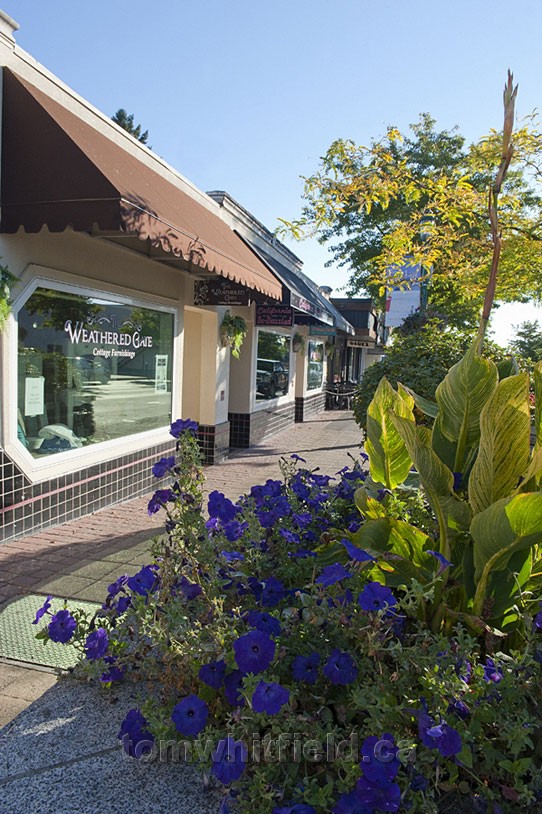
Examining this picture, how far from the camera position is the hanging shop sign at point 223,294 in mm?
8047

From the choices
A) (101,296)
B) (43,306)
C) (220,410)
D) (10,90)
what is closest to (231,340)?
(220,410)

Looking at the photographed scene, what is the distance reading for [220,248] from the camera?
692cm

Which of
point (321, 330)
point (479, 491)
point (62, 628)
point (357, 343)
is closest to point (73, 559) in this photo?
point (62, 628)

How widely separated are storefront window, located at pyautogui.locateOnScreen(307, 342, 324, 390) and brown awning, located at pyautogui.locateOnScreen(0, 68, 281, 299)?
11913mm

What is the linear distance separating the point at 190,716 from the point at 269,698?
0.35 metres

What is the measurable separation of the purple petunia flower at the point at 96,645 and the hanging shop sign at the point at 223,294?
6.23 meters

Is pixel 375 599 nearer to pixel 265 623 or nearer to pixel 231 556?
pixel 265 623

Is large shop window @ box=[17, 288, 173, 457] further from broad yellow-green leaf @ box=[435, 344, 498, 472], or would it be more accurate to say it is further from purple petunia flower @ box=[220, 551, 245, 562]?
broad yellow-green leaf @ box=[435, 344, 498, 472]

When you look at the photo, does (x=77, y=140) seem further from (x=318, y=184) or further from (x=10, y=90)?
(x=318, y=184)

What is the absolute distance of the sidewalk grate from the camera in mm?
3178

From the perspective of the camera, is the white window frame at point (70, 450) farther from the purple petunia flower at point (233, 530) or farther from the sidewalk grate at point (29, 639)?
the purple petunia flower at point (233, 530)

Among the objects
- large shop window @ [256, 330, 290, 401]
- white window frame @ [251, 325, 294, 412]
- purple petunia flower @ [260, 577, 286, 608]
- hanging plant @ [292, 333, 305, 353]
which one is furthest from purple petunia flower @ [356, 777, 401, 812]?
hanging plant @ [292, 333, 305, 353]

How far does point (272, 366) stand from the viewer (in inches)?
514

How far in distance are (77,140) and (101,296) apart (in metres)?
1.66
